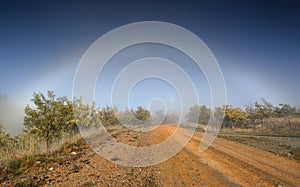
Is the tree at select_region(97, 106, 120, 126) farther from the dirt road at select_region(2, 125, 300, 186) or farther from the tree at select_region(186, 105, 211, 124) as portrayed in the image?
the tree at select_region(186, 105, 211, 124)

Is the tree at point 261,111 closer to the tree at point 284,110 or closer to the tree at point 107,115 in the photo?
the tree at point 284,110

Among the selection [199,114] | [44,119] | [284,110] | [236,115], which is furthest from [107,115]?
[284,110]

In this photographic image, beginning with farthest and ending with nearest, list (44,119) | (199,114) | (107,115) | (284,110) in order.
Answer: (199,114)
(284,110)
(107,115)
(44,119)

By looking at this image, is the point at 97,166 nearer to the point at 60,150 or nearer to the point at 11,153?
the point at 11,153

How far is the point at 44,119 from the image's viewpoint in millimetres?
8336

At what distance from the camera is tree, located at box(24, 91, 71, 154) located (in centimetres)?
808

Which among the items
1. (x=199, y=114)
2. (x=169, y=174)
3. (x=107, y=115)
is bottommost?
(x=169, y=174)

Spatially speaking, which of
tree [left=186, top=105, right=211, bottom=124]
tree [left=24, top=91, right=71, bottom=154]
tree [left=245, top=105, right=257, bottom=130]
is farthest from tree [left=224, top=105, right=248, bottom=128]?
tree [left=24, top=91, right=71, bottom=154]

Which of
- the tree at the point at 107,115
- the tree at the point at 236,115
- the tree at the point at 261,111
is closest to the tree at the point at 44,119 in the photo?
the tree at the point at 107,115

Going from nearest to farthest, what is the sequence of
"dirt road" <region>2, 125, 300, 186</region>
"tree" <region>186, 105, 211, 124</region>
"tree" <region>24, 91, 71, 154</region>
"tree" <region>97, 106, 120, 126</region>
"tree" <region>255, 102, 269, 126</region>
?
"dirt road" <region>2, 125, 300, 186</region>, "tree" <region>24, 91, 71, 154</region>, "tree" <region>97, 106, 120, 126</region>, "tree" <region>255, 102, 269, 126</region>, "tree" <region>186, 105, 211, 124</region>

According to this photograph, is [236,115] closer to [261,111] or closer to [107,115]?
[261,111]

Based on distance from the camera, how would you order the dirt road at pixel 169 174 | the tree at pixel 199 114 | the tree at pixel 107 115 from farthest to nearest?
the tree at pixel 199 114, the tree at pixel 107 115, the dirt road at pixel 169 174

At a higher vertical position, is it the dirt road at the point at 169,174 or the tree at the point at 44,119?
the tree at the point at 44,119

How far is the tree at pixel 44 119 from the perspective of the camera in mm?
A: 8078
